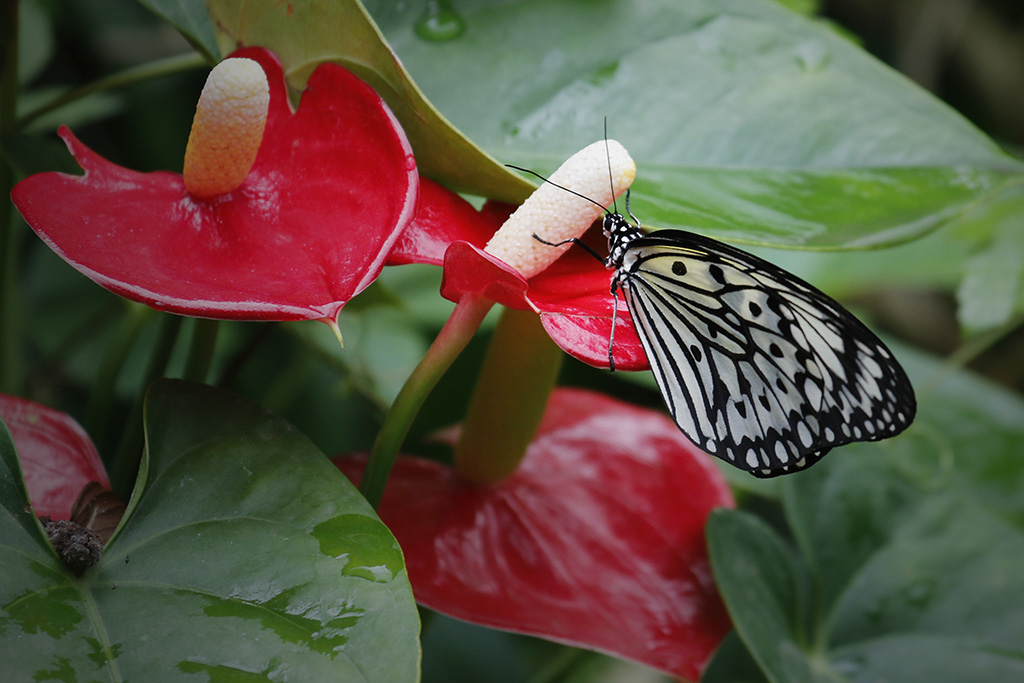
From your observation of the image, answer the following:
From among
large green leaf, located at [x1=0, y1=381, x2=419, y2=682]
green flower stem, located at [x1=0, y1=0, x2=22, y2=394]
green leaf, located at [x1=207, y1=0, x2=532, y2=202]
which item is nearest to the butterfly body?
green leaf, located at [x1=207, y1=0, x2=532, y2=202]

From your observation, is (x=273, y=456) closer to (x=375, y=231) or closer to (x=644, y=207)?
(x=375, y=231)

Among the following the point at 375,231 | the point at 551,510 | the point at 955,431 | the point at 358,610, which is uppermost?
the point at 375,231

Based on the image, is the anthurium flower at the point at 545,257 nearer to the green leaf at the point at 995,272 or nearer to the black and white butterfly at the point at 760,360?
the black and white butterfly at the point at 760,360

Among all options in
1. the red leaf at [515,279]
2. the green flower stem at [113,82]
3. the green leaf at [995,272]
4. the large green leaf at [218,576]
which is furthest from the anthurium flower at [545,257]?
the green leaf at [995,272]

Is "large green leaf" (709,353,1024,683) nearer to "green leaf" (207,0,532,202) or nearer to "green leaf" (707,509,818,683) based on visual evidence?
"green leaf" (707,509,818,683)

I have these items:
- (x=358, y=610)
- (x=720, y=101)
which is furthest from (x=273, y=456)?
(x=720, y=101)

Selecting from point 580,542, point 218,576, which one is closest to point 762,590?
point 580,542
